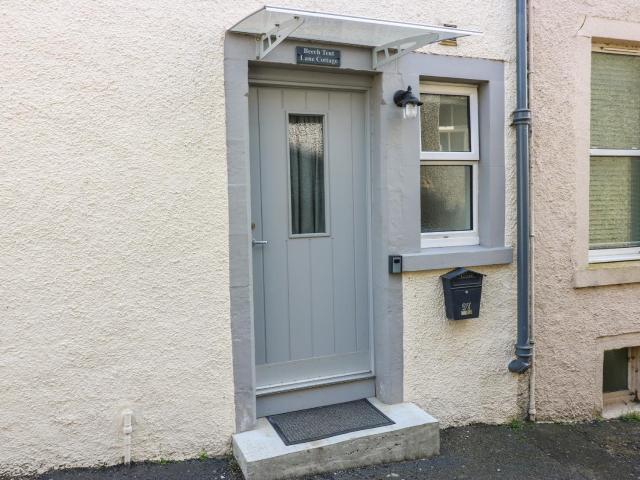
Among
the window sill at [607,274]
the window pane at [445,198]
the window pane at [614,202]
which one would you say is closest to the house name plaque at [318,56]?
the window pane at [445,198]

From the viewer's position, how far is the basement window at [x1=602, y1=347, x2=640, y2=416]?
5148 mm

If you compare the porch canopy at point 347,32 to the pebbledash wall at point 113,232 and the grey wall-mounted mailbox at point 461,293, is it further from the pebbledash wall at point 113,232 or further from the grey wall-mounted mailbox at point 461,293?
the grey wall-mounted mailbox at point 461,293

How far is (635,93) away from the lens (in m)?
5.11

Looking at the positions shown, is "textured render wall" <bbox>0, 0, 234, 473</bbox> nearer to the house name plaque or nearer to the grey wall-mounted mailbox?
the house name plaque

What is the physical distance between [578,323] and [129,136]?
3.81m

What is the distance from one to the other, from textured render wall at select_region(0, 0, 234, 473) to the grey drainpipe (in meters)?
2.30

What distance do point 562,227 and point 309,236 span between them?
6.98 ft

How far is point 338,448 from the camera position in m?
3.68

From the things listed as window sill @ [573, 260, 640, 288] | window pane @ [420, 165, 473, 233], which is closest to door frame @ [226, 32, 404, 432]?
window pane @ [420, 165, 473, 233]

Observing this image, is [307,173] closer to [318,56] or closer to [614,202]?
[318,56]

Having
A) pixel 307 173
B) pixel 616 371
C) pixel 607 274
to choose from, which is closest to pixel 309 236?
pixel 307 173

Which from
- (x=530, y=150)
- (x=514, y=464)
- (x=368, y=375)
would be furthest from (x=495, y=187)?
(x=514, y=464)

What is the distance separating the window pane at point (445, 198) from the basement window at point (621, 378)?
1905mm

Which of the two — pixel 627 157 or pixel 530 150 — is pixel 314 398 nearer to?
pixel 530 150
